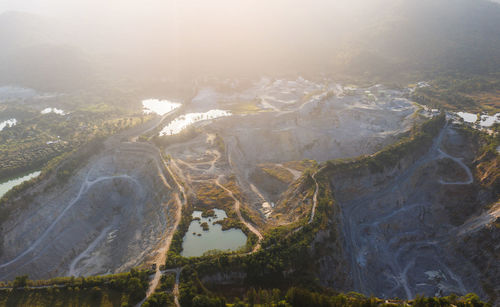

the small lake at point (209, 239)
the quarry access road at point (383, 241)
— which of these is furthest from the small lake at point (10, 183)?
the quarry access road at point (383, 241)

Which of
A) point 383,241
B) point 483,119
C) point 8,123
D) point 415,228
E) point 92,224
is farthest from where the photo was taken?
point 8,123

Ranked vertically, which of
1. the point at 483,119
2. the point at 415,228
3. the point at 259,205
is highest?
the point at 483,119

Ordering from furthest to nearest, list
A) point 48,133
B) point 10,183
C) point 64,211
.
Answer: point 48,133, point 10,183, point 64,211

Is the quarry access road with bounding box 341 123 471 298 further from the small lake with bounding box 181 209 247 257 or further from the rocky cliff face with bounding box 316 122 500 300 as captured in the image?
the small lake with bounding box 181 209 247 257

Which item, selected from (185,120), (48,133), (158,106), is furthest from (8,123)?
(185,120)

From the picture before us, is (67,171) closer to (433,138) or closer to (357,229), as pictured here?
(357,229)

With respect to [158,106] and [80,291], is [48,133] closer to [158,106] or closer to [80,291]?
[158,106]

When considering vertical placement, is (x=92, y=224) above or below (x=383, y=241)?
above
